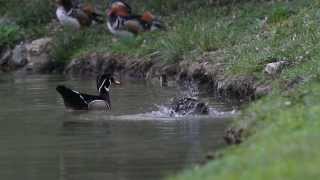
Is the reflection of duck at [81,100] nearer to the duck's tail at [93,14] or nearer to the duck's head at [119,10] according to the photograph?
the duck's head at [119,10]

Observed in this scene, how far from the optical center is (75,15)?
101ft

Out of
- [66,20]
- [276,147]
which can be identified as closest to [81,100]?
[276,147]

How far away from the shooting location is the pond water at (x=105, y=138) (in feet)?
41.0

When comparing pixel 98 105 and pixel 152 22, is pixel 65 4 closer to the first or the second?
pixel 152 22

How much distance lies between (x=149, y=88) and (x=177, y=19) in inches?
248

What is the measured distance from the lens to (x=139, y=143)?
14539mm

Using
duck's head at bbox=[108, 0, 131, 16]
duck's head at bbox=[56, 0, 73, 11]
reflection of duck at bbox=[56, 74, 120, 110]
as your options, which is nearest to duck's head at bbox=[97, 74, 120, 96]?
reflection of duck at bbox=[56, 74, 120, 110]

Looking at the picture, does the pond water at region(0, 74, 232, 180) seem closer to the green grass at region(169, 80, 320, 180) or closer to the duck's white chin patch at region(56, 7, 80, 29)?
the green grass at region(169, 80, 320, 180)

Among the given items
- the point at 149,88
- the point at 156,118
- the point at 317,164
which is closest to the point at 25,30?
the point at 149,88

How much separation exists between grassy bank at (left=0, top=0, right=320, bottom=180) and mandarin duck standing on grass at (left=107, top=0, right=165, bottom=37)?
30cm

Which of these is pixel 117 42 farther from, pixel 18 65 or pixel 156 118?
pixel 156 118

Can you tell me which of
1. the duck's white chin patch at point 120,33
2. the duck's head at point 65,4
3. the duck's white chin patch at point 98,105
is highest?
the duck's head at point 65,4

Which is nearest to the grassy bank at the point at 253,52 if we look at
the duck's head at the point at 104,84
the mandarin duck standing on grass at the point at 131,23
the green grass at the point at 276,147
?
the green grass at the point at 276,147

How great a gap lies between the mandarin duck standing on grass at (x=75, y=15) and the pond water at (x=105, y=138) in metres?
8.30
